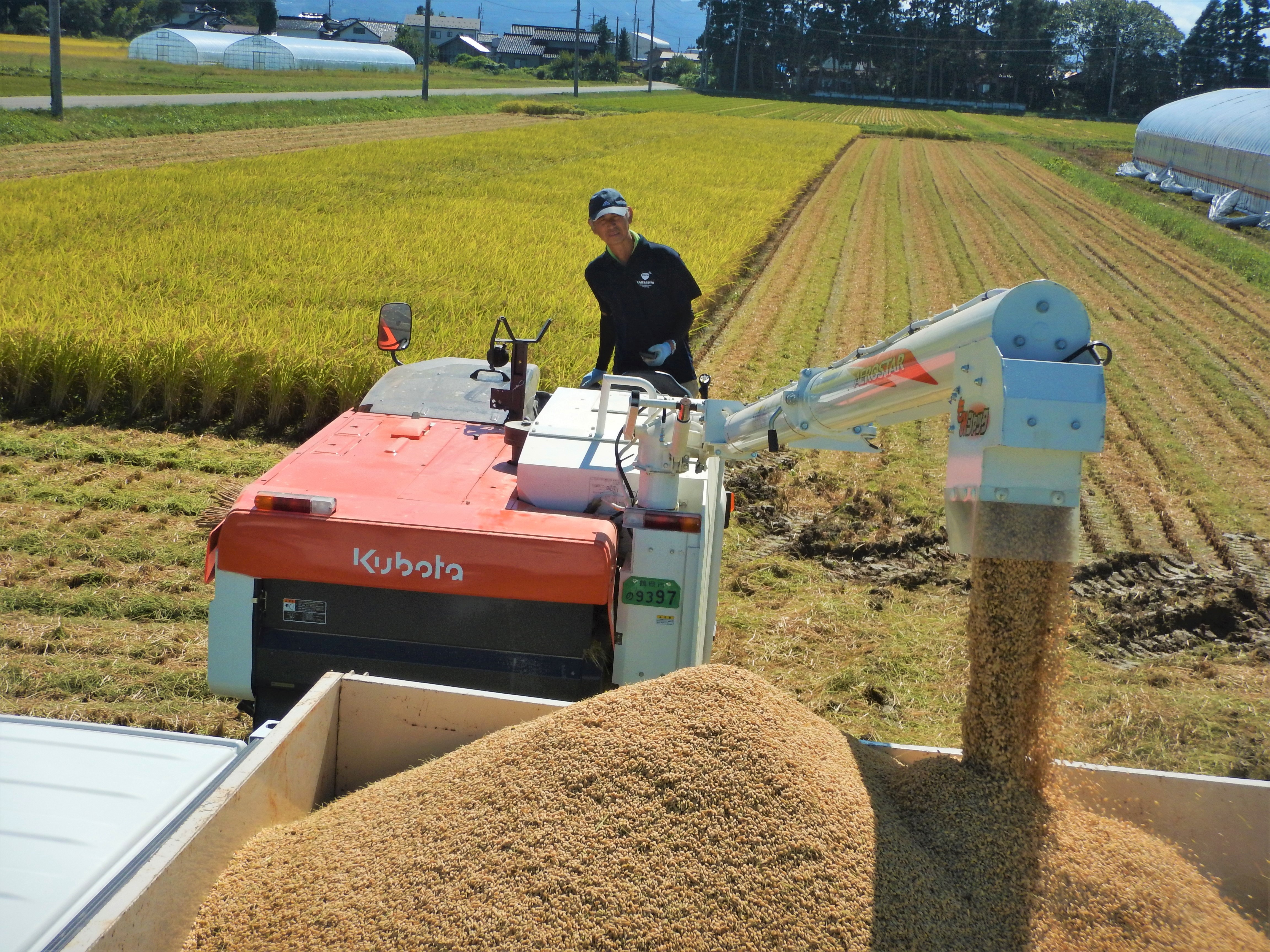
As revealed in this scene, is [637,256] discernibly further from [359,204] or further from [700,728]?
[359,204]

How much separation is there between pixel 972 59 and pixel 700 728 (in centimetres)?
8392

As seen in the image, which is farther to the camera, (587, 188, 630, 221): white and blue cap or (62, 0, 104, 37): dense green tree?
(62, 0, 104, 37): dense green tree

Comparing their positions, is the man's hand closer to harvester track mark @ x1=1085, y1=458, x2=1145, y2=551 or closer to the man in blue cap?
the man in blue cap

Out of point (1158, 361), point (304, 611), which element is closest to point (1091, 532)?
point (304, 611)

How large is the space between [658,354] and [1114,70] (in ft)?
240

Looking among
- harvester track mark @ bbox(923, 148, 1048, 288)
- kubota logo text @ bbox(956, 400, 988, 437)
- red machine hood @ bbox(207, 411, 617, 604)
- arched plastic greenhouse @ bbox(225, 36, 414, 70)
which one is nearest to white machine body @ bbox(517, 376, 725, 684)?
red machine hood @ bbox(207, 411, 617, 604)

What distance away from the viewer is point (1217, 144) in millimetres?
26141

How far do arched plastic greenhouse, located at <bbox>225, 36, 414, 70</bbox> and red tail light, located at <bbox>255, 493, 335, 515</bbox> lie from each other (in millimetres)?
63397

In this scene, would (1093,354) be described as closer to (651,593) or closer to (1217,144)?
(651,593)

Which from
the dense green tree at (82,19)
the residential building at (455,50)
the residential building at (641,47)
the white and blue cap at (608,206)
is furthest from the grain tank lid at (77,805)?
the residential building at (641,47)

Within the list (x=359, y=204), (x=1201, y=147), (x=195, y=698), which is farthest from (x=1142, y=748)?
(x=1201, y=147)

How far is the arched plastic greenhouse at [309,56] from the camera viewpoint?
195 ft

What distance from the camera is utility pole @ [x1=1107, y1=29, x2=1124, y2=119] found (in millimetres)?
66625

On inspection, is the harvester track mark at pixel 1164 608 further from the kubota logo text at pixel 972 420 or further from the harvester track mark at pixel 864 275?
the harvester track mark at pixel 864 275
